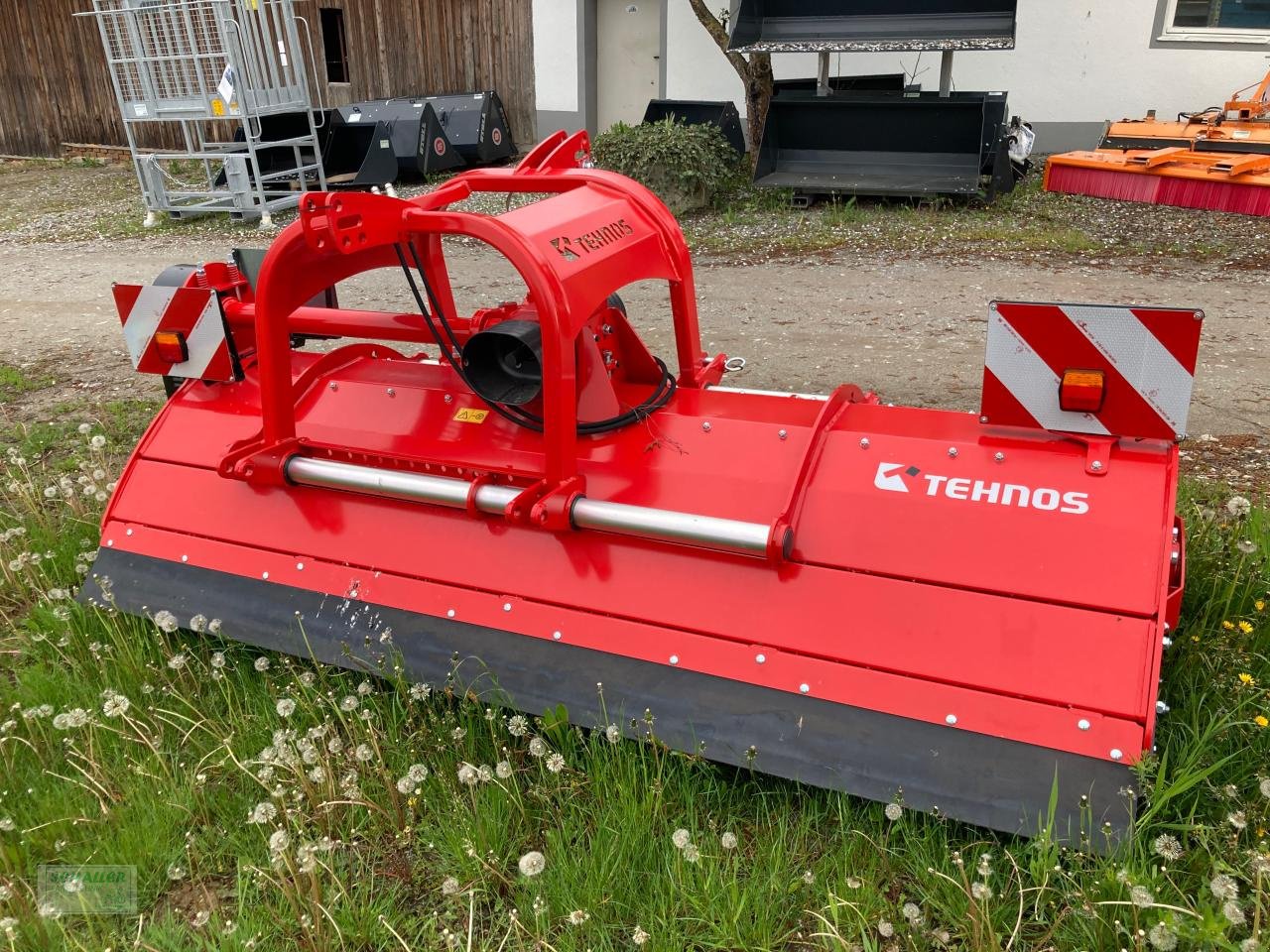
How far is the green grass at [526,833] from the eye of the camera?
209 cm

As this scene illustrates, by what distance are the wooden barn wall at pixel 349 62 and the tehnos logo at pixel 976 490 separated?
12698 millimetres

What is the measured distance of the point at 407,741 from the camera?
266 centimetres

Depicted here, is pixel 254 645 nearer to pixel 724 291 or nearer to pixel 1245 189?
pixel 724 291

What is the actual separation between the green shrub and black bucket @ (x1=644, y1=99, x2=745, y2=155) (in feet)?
3.34

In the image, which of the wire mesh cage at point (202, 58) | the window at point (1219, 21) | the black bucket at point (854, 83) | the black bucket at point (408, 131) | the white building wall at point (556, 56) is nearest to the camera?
the wire mesh cage at point (202, 58)

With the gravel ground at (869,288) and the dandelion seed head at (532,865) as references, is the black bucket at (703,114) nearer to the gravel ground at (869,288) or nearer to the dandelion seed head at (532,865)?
the gravel ground at (869,288)

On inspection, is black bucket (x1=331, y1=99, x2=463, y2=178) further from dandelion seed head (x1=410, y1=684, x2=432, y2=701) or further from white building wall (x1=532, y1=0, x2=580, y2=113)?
dandelion seed head (x1=410, y1=684, x2=432, y2=701)

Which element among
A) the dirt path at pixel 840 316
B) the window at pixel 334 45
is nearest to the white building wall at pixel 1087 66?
the dirt path at pixel 840 316

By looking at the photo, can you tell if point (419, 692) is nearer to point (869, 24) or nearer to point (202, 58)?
point (869, 24)

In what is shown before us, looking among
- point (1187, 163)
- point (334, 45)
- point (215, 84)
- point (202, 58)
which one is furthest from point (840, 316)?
point (334, 45)

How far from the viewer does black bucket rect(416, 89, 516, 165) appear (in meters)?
12.9

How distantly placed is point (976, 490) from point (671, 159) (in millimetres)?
7547

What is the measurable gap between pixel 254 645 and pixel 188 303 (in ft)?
4.11

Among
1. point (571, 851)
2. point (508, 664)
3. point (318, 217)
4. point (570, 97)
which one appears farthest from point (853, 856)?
point (570, 97)
